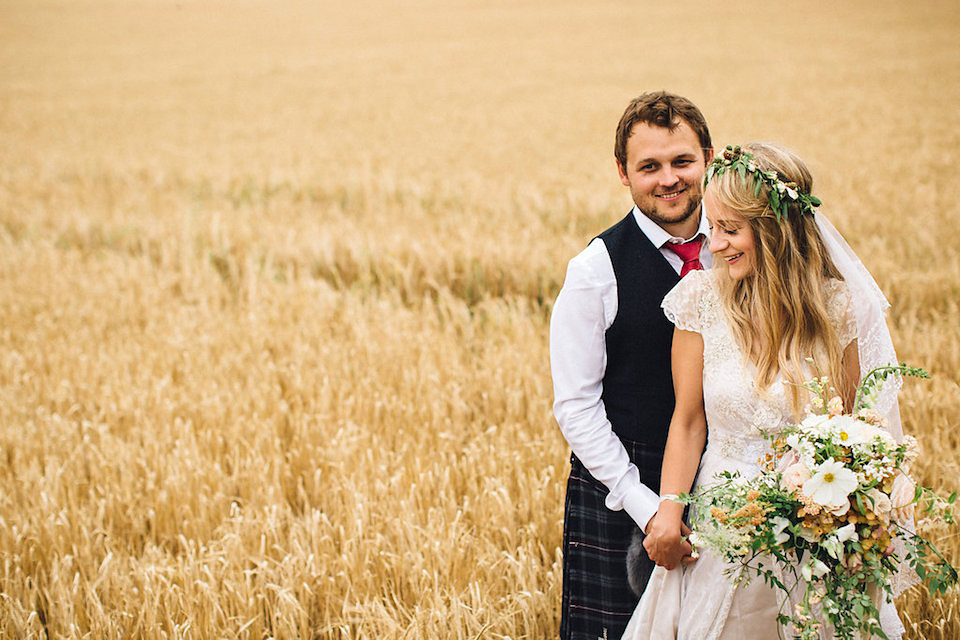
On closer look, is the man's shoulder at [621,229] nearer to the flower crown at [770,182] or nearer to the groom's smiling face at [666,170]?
the groom's smiling face at [666,170]

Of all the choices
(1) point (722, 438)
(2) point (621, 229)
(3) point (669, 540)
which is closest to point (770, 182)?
(2) point (621, 229)

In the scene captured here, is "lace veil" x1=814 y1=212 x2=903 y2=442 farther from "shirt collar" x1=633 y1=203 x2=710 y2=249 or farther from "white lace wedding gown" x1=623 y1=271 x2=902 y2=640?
"shirt collar" x1=633 y1=203 x2=710 y2=249

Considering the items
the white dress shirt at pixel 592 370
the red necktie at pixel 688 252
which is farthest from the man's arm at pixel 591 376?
the red necktie at pixel 688 252

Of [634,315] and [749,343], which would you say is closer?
[749,343]

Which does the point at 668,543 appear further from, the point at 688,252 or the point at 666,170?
the point at 666,170

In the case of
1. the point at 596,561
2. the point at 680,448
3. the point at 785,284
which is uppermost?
the point at 785,284

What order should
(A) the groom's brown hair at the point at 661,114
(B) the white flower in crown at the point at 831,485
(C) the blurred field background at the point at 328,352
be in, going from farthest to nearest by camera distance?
1. (C) the blurred field background at the point at 328,352
2. (A) the groom's brown hair at the point at 661,114
3. (B) the white flower in crown at the point at 831,485

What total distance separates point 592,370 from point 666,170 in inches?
22.4

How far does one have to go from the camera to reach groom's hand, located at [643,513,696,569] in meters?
1.89

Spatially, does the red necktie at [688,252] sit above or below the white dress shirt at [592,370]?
above

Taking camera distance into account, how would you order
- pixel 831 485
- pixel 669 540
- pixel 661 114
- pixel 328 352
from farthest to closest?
pixel 328 352
pixel 661 114
pixel 669 540
pixel 831 485

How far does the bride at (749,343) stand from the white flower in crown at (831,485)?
0.30 meters

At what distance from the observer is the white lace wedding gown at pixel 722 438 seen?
184cm

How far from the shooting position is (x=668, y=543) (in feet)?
6.22
